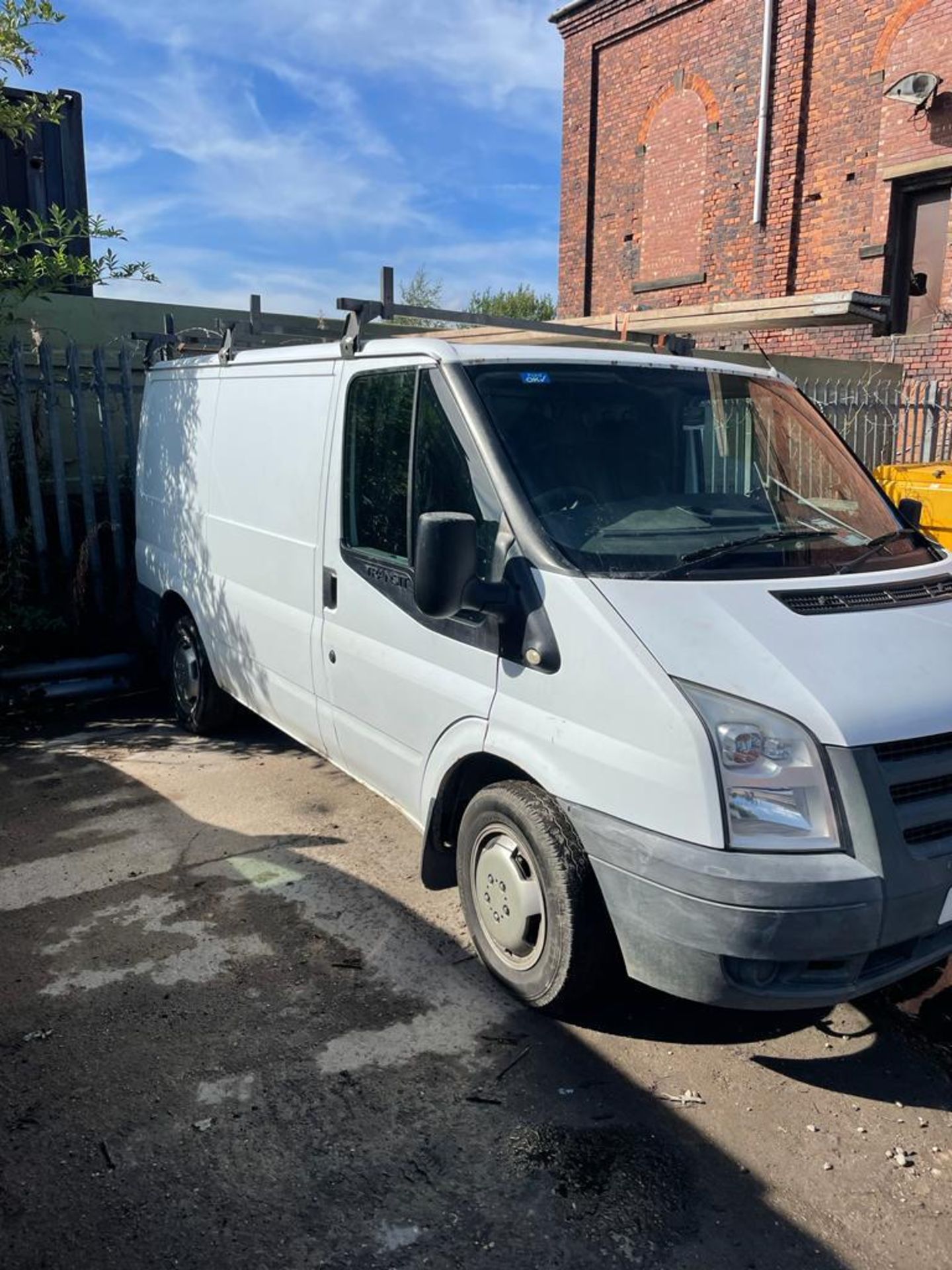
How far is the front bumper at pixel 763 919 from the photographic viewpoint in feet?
8.22

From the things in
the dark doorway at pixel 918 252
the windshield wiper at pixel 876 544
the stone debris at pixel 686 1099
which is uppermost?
the dark doorway at pixel 918 252

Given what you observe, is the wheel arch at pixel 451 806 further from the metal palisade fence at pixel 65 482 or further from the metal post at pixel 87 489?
the metal post at pixel 87 489

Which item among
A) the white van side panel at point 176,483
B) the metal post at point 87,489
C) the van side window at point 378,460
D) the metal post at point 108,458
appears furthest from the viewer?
the metal post at point 108,458

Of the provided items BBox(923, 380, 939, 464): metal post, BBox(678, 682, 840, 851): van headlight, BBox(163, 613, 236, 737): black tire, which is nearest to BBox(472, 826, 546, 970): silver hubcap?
BBox(678, 682, 840, 851): van headlight

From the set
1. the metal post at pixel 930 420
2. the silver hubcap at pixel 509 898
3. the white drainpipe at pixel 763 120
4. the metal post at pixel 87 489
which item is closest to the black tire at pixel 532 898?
the silver hubcap at pixel 509 898

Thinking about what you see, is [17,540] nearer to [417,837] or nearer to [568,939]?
[417,837]

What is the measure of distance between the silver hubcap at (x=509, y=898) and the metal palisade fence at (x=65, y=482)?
4.79 meters

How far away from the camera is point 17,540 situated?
22.3ft

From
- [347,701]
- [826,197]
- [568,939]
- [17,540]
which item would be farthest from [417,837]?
[826,197]

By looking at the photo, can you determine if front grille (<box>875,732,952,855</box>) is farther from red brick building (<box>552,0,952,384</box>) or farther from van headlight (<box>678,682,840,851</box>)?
red brick building (<box>552,0,952,384</box>)

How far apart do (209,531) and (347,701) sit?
1.81 meters

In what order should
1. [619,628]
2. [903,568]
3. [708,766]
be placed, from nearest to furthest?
1. [708,766]
2. [619,628]
3. [903,568]

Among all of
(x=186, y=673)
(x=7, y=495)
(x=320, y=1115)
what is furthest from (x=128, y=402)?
(x=320, y=1115)

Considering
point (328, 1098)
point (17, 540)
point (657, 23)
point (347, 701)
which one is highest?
point (657, 23)
